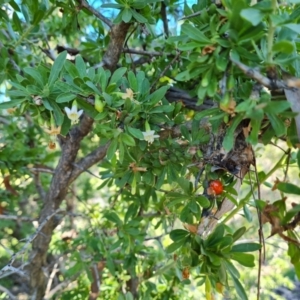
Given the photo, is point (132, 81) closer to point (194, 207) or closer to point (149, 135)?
point (149, 135)

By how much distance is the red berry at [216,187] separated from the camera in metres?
0.49

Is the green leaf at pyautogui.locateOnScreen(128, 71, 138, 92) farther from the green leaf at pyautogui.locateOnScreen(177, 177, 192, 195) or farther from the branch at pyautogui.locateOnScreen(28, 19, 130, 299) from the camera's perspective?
the branch at pyautogui.locateOnScreen(28, 19, 130, 299)

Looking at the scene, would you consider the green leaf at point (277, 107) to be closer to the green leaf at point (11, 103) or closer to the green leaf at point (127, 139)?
the green leaf at point (127, 139)

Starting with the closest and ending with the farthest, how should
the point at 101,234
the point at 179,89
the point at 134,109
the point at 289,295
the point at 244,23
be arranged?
the point at 244,23
the point at 134,109
the point at 179,89
the point at 101,234
the point at 289,295

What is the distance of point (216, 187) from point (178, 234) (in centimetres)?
7

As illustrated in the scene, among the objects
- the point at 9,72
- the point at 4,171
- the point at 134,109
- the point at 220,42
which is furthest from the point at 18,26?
the point at 220,42

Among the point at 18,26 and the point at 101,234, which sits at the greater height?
the point at 18,26

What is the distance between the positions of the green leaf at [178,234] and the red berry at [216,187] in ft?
0.20

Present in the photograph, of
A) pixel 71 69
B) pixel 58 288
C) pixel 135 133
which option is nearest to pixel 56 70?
pixel 71 69

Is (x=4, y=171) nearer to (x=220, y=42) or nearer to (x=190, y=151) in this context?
(x=190, y=151)

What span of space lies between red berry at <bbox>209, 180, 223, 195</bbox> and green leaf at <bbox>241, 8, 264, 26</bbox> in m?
0.23

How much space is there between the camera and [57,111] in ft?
1.61

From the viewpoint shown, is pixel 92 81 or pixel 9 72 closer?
pixel 92 81

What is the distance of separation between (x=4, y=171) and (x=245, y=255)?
0.55 m
